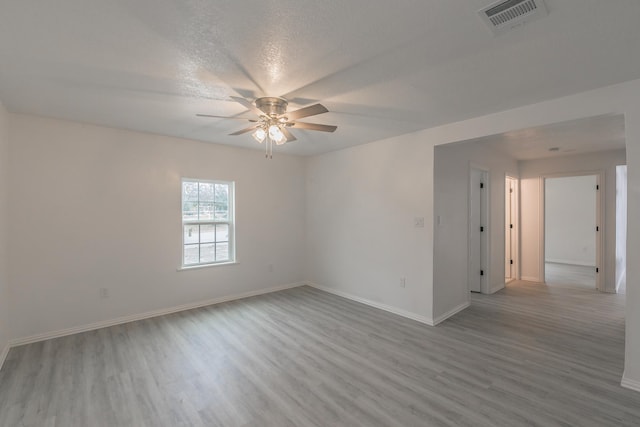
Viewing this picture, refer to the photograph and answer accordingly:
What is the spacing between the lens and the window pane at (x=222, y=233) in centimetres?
455

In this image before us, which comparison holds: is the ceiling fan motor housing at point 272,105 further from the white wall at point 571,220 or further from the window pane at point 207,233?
the white wall at point 571,220

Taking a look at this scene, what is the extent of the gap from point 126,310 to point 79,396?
1616 millimetres

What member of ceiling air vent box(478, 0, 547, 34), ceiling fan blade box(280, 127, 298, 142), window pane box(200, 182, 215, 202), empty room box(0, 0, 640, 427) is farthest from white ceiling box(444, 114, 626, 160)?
window pane box(200, 182, 215, 202)

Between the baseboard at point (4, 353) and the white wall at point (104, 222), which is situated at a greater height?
the white wall at point (104, 222)

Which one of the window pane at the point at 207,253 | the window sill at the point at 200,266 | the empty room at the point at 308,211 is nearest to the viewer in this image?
the empty room at the point at 308,211

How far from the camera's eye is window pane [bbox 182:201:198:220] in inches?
166

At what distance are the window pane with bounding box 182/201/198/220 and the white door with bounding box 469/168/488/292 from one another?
14.9 ft

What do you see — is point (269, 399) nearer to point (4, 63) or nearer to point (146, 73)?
point (146, 73)

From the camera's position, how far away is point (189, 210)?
4.28 meters

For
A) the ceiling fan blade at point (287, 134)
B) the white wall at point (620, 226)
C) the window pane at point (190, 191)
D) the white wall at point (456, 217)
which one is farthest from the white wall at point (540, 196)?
the window pane at point (190, 191)

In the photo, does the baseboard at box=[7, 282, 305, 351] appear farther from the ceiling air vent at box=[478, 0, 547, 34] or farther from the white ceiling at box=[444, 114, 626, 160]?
the ceiling air vent at box=[478, 0, 547, 34]

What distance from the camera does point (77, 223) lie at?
3.36 meters

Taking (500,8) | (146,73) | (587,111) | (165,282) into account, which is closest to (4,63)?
(146,73)

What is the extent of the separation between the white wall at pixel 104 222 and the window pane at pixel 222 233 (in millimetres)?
190
